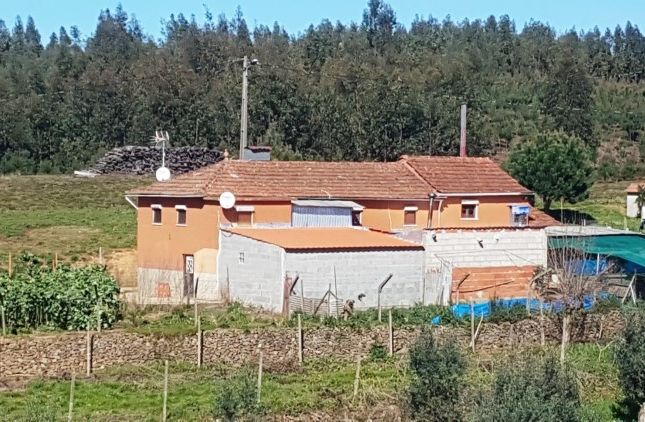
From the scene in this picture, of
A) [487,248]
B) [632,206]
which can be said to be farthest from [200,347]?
[632,206]

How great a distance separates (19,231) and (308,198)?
15.6 meters

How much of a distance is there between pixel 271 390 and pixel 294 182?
13285 mm

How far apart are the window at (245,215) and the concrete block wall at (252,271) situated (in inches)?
47.2

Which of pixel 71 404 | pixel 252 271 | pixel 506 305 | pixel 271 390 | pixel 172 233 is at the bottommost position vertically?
pixel 271 390

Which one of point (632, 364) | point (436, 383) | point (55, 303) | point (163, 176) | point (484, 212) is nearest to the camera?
point (436, 383)

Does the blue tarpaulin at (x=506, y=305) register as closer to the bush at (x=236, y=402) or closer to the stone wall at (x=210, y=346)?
the stone wall at (x=210, y=346)

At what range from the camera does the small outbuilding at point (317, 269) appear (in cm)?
2627

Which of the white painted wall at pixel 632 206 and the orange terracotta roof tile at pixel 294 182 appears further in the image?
the white painted wall at pixel 632 206

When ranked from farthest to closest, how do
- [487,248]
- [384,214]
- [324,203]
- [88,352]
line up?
[384,214] → [324,203] → [487,248] → [88,352]

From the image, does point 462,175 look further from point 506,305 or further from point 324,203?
point 506,305

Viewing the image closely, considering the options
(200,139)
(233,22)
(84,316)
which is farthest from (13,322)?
(233,22)

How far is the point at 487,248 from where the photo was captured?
29.8 m

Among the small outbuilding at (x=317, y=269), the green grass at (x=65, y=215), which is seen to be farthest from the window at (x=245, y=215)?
the green grass at (x=65, y=215)

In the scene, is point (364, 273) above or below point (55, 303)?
above
